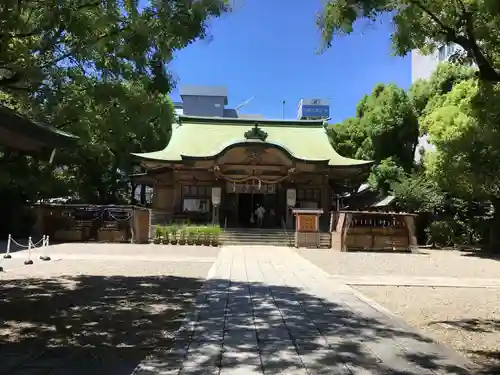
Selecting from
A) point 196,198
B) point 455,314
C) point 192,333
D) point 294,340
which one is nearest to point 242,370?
point 294,340

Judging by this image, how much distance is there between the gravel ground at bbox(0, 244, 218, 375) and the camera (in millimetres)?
5320

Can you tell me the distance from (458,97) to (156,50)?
15.9 metres

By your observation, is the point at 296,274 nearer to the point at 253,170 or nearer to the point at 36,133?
the point at 36,133

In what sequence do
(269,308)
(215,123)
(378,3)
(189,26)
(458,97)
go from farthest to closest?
(215,123), (458,97), (269,308), (189,26), (378,3)

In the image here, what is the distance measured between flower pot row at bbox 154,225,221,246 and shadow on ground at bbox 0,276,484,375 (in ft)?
43.5

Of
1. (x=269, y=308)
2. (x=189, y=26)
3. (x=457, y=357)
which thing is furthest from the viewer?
(x=269, y=308)

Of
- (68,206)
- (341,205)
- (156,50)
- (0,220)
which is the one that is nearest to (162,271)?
(156,50)

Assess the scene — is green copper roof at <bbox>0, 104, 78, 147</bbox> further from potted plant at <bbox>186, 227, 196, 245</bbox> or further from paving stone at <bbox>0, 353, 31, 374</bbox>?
potted plant at <bbox>186, 227, 196, 245</bbox>

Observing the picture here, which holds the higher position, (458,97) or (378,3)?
(458,97)

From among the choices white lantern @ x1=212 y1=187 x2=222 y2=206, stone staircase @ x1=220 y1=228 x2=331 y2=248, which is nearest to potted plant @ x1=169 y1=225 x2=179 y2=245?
stone staircase @ x1=220 y1=228 x2=331 y2=248

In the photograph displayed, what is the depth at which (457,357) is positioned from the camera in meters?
5.48

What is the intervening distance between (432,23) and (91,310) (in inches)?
259

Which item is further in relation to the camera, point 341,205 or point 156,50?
point 341,205

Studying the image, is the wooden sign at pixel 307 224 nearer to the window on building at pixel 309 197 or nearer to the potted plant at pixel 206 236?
the potted plant at pixel 206 236
